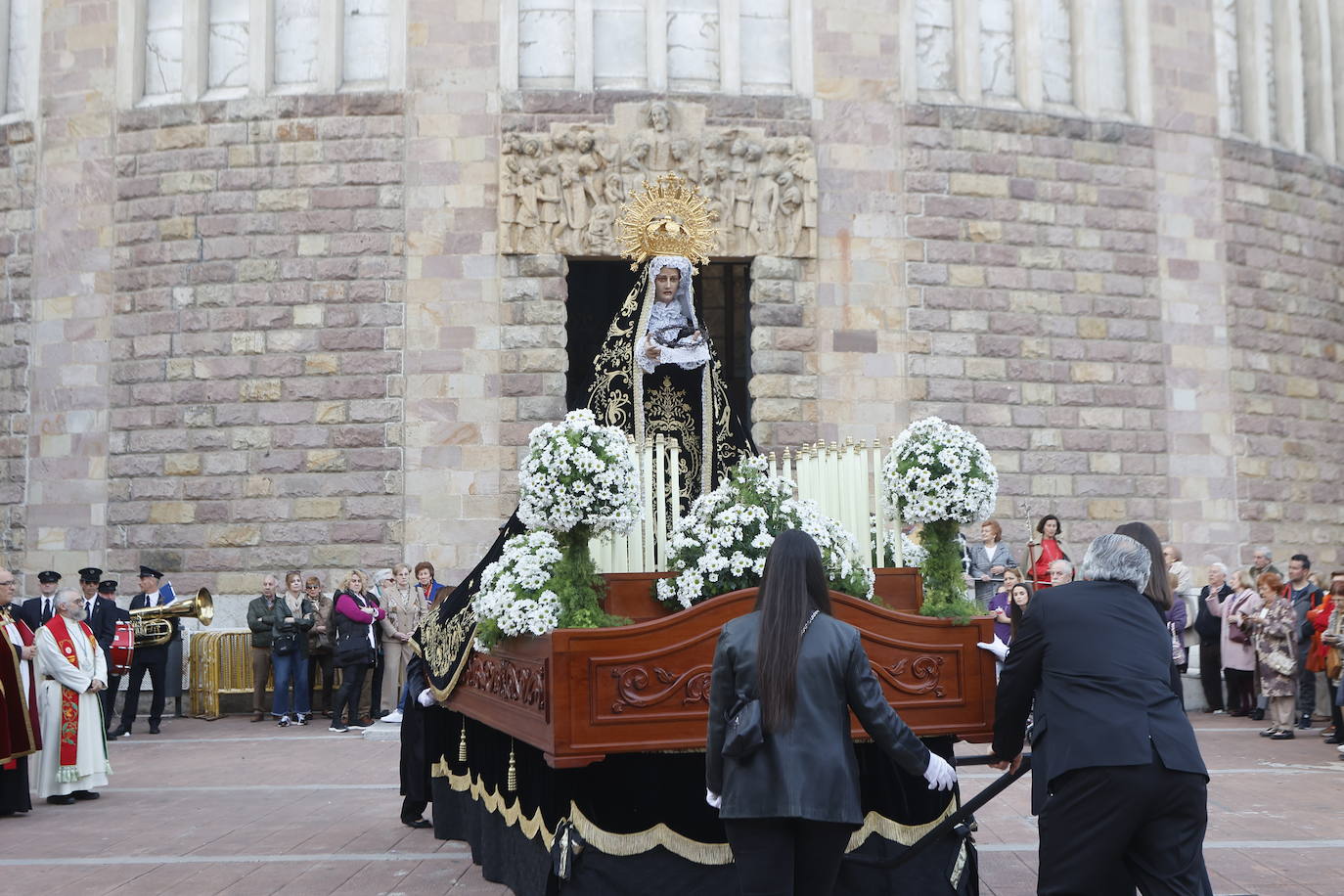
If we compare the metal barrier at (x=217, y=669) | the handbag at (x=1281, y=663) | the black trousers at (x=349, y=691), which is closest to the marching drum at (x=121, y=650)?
the metal barrier at (x=217, y=669)

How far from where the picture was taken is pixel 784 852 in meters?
4.84

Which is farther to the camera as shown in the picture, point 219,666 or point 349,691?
point 219,666

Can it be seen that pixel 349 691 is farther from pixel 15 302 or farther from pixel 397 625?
pixel 15 302

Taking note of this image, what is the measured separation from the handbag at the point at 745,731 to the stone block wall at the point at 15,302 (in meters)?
16.6

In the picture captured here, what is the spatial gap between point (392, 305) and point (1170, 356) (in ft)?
34.4

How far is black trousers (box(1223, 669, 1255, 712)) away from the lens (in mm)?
16234

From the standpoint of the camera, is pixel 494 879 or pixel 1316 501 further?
pixel 1316 501

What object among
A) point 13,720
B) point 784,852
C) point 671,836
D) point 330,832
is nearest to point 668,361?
point 671,836

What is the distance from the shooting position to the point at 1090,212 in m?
19.6

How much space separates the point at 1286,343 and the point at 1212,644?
237 inches

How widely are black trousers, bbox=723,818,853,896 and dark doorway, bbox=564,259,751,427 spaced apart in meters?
13.9

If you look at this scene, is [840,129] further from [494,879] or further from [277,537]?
[494,879]

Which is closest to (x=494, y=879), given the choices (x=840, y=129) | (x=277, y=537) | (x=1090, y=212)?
(x=277, y=537)

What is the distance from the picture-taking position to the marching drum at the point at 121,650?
50.7 feet
